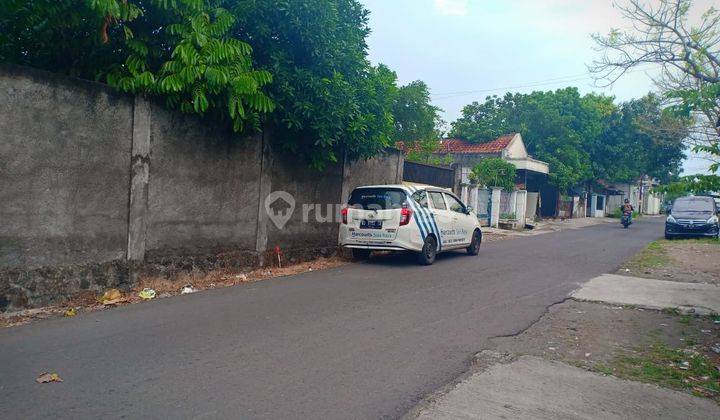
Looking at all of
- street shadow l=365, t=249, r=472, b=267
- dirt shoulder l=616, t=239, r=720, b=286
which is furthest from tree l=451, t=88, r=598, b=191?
street shadow l=365, t=249, r=472, b=267

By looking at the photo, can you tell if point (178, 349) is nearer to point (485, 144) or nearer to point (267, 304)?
point (267, 304)

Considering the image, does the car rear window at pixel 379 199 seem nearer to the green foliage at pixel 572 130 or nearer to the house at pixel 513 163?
the house at pixel 513 163

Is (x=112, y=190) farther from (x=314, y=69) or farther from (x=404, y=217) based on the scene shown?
(x=404, y=217)

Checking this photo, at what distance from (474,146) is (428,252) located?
70.1 ft

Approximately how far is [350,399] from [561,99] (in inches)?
1317

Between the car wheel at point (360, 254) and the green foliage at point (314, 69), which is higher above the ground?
the green foliage at point (314, 69)

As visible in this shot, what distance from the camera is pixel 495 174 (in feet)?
73.2

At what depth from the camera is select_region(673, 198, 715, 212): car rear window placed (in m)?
20.0

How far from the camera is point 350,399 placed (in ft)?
12.3

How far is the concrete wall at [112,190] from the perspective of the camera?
20.2 ft

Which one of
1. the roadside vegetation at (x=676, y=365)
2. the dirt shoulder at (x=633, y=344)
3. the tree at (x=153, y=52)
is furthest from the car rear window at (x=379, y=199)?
the roadside vegetation at (x=676, y=365)

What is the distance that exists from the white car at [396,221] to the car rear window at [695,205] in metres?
14.4

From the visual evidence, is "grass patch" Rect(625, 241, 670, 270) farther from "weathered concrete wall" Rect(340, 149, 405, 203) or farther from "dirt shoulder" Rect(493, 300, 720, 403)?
"weathered concrete wall" Rect(340, 149, 405, 203)
